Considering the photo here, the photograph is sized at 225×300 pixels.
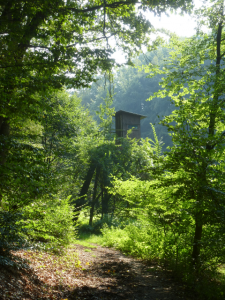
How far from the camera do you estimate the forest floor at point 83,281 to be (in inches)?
159

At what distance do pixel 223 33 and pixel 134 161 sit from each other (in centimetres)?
1218

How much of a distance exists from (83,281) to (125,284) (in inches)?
39.8

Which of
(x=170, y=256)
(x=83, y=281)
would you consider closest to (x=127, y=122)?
(x=170, y=256)

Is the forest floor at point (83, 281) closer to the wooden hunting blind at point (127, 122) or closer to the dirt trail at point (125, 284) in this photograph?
the dirt trail at point (125, 284)

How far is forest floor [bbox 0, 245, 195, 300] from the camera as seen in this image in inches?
159

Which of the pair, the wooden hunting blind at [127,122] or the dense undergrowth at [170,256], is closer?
the dense undergrowth at [170,256]

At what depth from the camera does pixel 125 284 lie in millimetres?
5465

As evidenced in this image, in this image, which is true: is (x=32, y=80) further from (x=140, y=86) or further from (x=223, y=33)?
(x=140, y=86)

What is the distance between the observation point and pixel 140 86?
61.3 m

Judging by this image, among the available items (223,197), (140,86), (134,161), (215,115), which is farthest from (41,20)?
(140,86)

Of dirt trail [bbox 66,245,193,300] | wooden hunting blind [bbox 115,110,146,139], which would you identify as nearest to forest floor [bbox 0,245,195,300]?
dirt trail [bbox 66,245,193,300]

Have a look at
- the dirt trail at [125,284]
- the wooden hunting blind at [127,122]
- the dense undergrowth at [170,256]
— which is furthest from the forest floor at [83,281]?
the wooden hunting blind at [127,122]

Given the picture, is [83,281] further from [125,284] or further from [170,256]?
[170,256]

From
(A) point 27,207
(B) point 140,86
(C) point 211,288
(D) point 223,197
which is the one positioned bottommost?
(C) point 211,288
